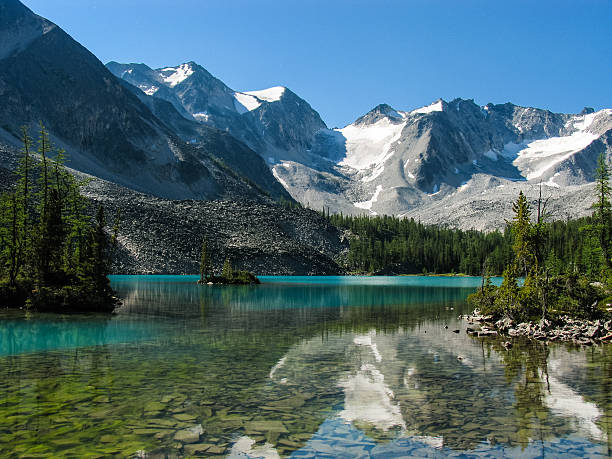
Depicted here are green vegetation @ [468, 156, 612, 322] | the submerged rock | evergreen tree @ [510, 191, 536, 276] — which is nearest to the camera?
the submerged rock

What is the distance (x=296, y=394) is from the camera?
17922 mm

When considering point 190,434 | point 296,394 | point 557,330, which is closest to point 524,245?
point 557,330

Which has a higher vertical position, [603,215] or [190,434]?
[603,215]

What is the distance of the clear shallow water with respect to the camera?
1309cm

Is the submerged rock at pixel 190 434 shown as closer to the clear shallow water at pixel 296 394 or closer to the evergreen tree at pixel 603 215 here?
the clear shallow water at pixel 296 394

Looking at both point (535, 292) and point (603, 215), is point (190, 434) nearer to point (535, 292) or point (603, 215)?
point (535, 292)

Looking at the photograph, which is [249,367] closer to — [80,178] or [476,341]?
[476,341]

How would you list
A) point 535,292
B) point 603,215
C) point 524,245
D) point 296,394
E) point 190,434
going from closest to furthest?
point 190,434 → point 296,394 → point 535,292 → point 524,245 → point 603,215

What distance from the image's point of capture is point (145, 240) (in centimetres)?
13888

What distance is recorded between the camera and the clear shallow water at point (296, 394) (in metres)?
13.1

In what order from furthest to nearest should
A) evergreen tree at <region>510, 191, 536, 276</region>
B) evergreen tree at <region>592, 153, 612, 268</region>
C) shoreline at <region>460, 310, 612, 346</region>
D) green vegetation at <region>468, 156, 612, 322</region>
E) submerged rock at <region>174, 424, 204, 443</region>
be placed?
evergreen tree at <region>592, 153, 612, 268</region>, evergreen tree at <region>510, 191, 536, 276</region>, green vegetation at <region>468, 156, 612, 322</region>, shoreline at <region>460, 310, 612, 346</region>, submerged rock at <region>174, 424, 204, 443</region>

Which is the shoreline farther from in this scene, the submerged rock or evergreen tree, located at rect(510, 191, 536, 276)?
the submerged rock

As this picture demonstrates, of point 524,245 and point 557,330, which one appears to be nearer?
point 557,330

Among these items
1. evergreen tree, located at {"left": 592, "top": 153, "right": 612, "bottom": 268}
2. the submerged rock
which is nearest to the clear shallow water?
the submerged rock
